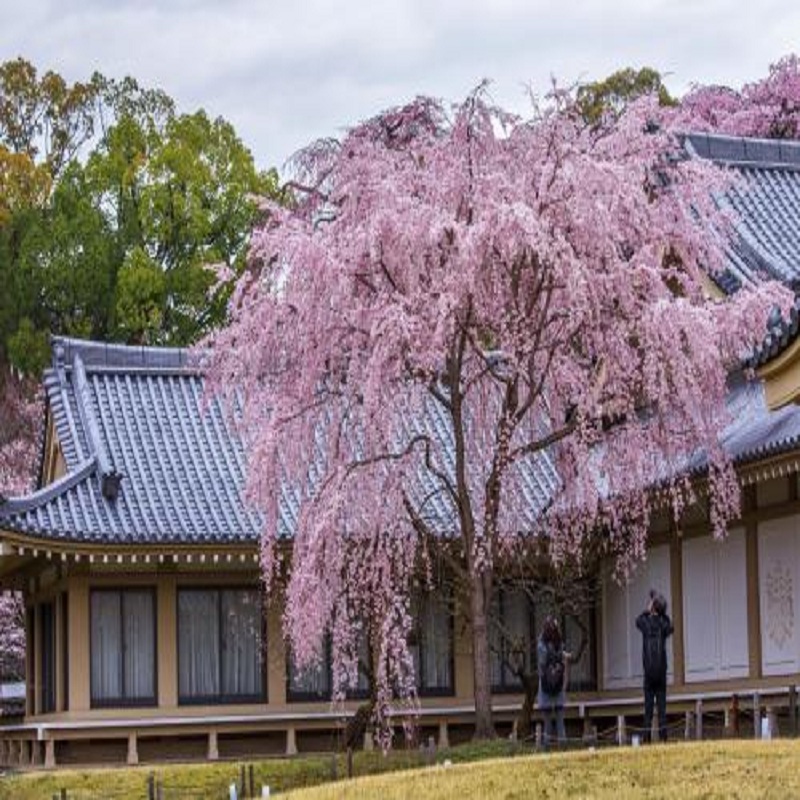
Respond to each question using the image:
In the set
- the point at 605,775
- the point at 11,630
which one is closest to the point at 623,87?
the point at 11,630

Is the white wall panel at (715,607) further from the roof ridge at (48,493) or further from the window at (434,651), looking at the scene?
the roof ridge at (48,493)

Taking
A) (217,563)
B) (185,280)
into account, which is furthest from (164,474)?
(185,280)

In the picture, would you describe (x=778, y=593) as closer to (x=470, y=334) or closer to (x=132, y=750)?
(x=470, y=334)

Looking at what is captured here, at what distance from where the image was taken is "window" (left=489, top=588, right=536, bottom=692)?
30422mm

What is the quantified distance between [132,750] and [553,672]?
23.4 ft

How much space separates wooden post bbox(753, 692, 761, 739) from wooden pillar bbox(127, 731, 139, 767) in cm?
916

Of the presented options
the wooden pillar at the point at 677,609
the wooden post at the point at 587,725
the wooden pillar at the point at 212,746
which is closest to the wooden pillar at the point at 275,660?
the wooden pillar at the point at 212,746

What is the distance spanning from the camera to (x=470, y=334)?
23.3 metres

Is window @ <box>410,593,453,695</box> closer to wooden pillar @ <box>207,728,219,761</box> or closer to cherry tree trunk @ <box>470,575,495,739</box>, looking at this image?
wooden pillar @ <box>207,728,219,761</box>

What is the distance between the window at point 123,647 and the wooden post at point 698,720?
8134 millimetres

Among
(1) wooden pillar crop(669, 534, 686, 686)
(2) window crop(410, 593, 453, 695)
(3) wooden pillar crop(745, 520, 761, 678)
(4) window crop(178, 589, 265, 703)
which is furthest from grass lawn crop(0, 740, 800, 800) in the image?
(2) window crop(410, 593, 453, 695)

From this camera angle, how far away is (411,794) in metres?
17.9

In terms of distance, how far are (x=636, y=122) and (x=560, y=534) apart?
5.21 m

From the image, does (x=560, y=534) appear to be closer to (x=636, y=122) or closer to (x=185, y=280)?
(x=636, y=122)
